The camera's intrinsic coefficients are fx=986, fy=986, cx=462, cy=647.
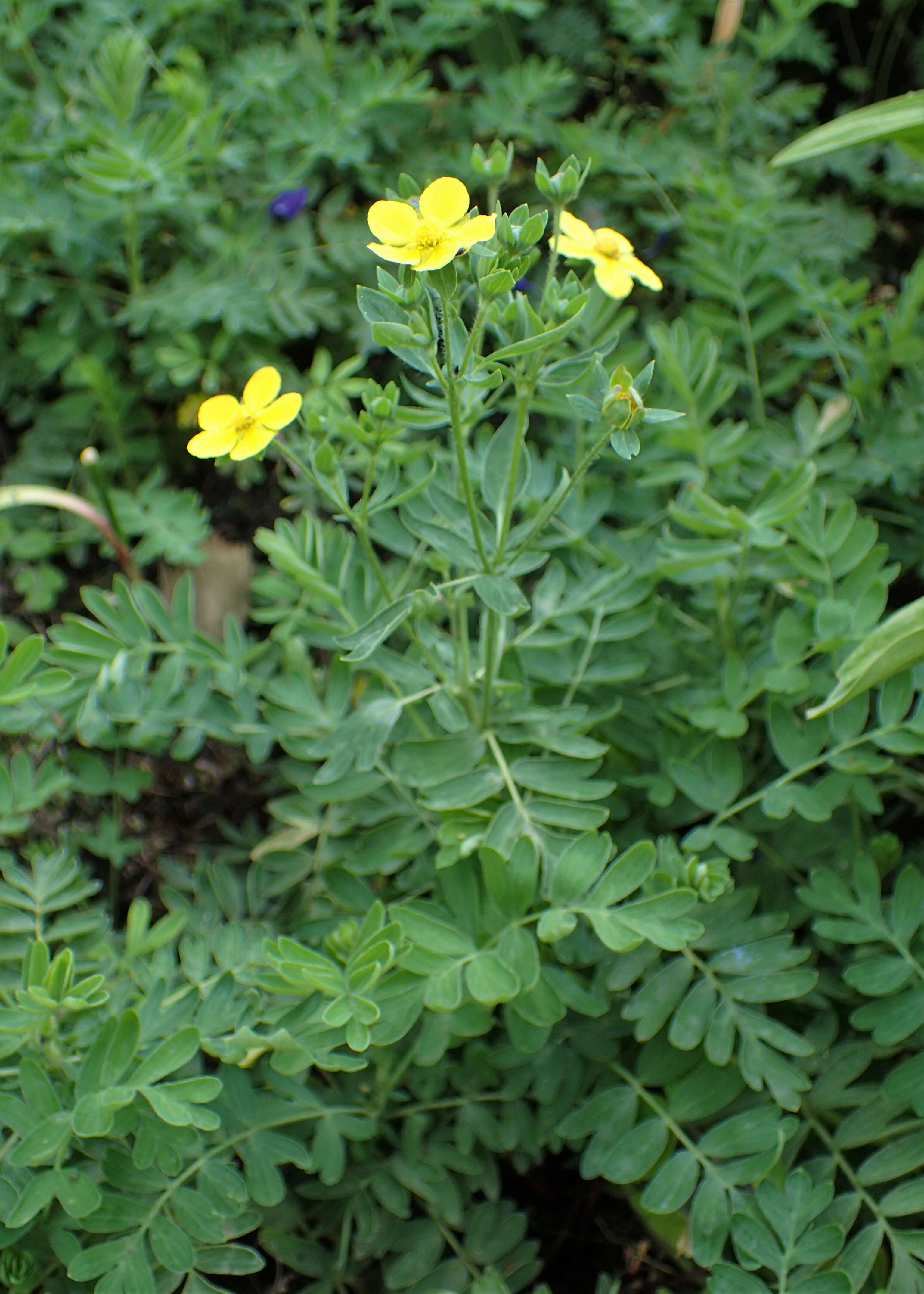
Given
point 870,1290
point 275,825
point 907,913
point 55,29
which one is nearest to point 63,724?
point 275,825

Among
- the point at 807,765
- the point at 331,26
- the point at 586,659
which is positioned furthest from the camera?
the point at 331,26

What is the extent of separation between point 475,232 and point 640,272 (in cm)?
28

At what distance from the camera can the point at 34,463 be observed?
1854mm

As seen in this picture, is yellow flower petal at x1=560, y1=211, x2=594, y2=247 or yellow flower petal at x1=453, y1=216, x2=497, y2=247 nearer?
yellow flower petal at x1=453, y1=216, x2=497, y2=247

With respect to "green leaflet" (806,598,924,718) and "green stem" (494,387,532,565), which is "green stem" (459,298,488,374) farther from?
"green leaflet" (806,598,924,718)

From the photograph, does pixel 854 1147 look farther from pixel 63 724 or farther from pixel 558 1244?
pixel 63 724

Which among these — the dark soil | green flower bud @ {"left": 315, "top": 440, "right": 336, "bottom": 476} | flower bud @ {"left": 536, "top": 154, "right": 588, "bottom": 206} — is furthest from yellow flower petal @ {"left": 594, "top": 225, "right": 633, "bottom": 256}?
the dark soil

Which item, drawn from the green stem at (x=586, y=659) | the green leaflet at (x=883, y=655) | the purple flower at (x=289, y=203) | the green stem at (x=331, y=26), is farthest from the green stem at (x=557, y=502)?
the green stem at (x=331, y=26)

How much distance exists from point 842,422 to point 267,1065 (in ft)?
3.90

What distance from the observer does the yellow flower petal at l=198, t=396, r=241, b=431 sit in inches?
39.2

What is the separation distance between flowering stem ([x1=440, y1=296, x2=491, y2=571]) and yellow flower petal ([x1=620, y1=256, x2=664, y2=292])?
24 cm

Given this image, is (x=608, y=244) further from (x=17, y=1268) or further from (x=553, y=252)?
(x=17, y=1268)

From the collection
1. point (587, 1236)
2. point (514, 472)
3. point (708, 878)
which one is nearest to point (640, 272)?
point (514, 472)

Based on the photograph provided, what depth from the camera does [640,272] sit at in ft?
3.52
